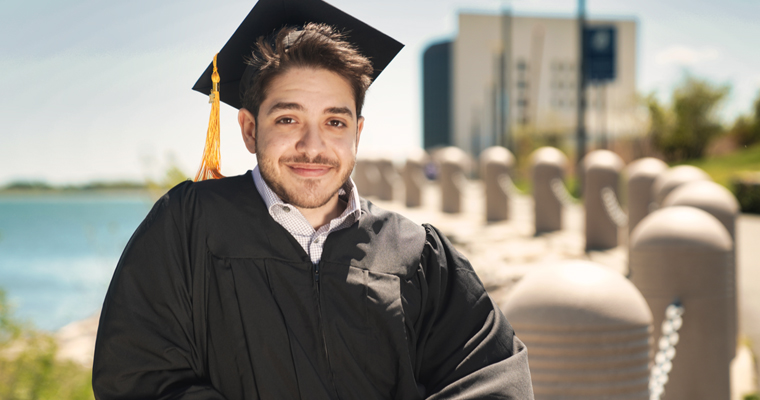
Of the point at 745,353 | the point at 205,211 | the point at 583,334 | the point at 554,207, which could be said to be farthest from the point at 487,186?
the point at 205,211

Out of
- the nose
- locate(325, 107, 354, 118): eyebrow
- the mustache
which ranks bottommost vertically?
the mustache

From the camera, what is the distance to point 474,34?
173ft

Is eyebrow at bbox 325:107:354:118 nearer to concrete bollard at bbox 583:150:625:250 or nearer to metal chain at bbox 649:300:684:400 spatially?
metal chain at bbox 649:300:684:400

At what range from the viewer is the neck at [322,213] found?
2090mm

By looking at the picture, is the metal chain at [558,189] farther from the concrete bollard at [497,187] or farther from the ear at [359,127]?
the ear at [359,127]

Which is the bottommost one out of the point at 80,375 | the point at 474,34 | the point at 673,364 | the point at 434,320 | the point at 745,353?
the point at 80,375

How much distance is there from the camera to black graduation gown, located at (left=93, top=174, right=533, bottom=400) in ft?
5.80

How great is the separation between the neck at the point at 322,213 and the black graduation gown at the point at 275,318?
11 cm

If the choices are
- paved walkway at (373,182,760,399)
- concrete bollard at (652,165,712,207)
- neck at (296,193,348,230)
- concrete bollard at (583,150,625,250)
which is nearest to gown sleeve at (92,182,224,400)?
neck at (296,193,348,230)

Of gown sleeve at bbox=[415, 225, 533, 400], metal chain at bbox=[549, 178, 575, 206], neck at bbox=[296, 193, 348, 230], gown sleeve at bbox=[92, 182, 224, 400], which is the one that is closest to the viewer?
gown sleeve at bbox=[92, 182, 224, 400]

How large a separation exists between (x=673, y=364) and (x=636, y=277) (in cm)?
57

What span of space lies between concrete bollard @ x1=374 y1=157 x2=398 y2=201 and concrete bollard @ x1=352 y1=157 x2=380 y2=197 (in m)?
0.33

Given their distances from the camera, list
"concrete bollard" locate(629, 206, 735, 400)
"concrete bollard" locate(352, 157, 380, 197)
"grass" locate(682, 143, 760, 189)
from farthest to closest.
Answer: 1. "grass" locate(682, 143, 760, 189)
2. "concrete bollard" locate(352, 157, 380, 197)
3. "concrete bollard" locate(629, 206, 735, 400)

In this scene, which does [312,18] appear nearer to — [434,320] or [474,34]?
[434,320]
